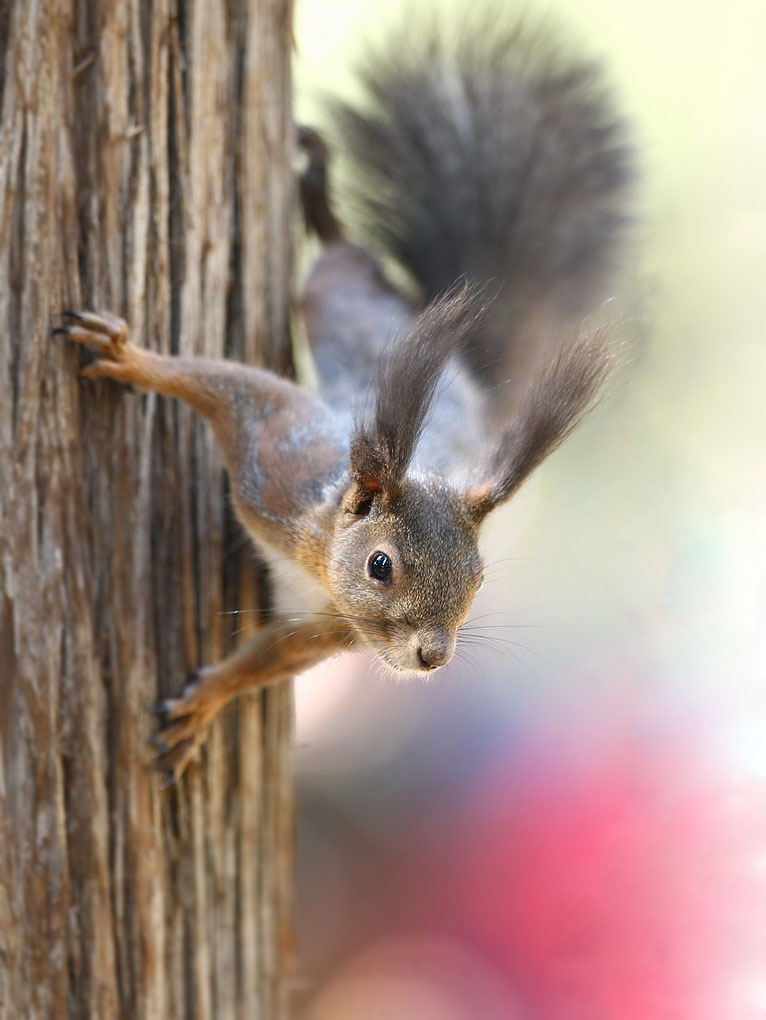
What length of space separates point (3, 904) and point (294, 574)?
532 millimetres

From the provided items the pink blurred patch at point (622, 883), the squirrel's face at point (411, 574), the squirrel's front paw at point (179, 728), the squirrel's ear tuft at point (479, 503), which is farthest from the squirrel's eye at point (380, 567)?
the pink blurred patch at point (622, 883)

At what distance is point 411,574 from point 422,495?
0.35 feet

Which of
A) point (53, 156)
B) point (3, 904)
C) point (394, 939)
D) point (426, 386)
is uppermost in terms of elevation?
point (53, 156)

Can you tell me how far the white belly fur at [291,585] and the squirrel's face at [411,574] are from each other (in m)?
0.13

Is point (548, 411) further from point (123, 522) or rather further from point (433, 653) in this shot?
point (123, 522)

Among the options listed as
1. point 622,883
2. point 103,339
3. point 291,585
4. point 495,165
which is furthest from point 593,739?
point 495,165

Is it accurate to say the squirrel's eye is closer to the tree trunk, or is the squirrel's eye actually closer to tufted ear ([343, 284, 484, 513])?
tufted ear ([343, 284, 484, 513])

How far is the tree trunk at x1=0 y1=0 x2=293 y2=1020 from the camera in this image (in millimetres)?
1290

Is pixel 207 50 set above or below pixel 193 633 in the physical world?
above

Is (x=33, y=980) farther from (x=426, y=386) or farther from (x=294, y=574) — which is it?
(x=426, y=386)

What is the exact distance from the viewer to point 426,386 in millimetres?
1140

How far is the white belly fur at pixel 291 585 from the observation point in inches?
56.6

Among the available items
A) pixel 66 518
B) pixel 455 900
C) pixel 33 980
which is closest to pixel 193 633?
pixel 66 518

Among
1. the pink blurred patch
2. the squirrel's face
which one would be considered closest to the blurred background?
the pink blurred patch
